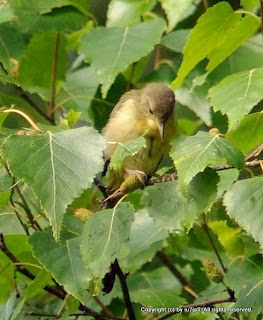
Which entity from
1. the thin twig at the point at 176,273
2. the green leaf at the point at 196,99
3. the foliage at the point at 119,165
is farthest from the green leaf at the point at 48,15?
the thin twig at the point at 176,273

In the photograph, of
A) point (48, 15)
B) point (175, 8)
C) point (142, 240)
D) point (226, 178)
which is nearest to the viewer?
point (226, 178)

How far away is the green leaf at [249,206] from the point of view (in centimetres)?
213

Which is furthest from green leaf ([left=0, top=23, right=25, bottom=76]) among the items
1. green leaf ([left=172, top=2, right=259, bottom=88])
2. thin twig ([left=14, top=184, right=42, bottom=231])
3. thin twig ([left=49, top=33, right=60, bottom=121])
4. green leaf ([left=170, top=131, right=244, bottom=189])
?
green leaf ([left=170, top=131, right=244, bottom=189])

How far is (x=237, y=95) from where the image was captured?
2410mm

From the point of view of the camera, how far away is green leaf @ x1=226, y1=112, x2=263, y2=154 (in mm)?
2381

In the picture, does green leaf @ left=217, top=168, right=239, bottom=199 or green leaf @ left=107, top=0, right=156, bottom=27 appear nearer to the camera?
green leaf @ left=217, top=168, right=239, bottom=199

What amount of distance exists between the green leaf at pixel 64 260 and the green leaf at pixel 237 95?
53 centimetres

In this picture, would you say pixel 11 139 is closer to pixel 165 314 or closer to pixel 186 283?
pixel 165 314

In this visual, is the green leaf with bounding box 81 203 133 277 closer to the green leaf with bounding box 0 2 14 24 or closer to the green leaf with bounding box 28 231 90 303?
the green leaf with bounding box 28 231 90 303

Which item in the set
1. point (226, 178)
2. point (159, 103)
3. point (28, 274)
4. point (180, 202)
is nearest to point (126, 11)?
point (159, 103)

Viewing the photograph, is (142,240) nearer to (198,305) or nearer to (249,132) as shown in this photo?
(198,305)

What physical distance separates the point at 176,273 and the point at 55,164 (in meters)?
1.30

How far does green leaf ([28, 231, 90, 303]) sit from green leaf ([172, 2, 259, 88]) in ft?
2.06

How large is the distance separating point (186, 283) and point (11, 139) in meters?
1.33
